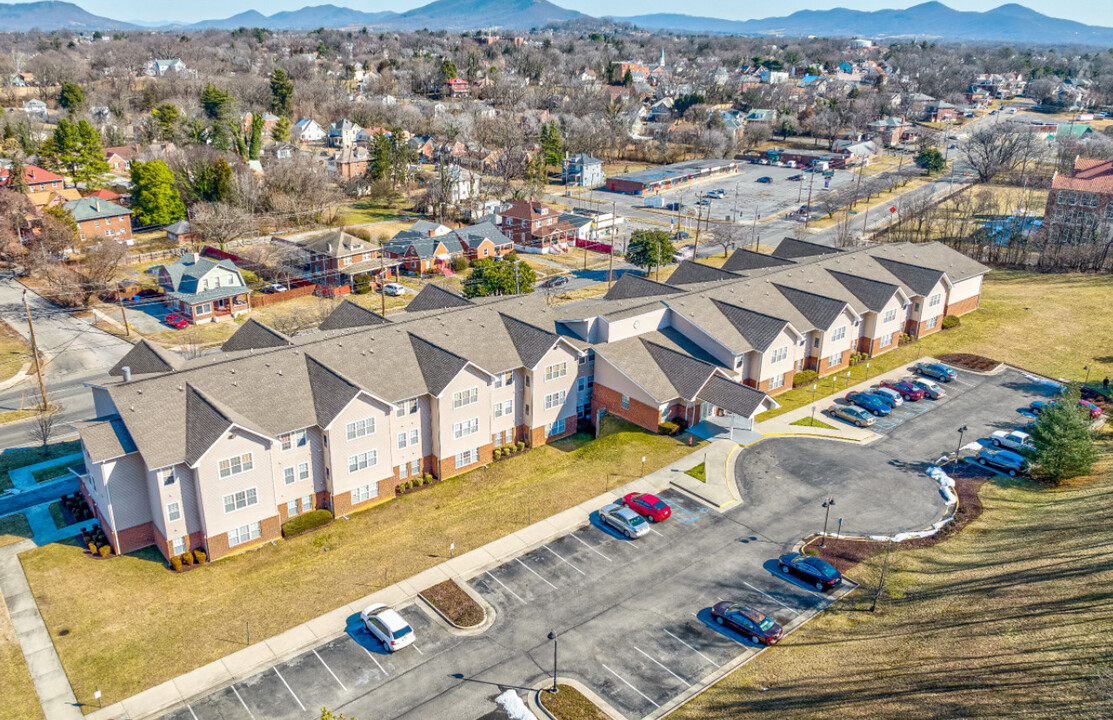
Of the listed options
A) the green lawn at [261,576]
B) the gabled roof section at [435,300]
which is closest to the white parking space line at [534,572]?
the green lawn at [261,576]

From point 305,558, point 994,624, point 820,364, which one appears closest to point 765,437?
point 820,364

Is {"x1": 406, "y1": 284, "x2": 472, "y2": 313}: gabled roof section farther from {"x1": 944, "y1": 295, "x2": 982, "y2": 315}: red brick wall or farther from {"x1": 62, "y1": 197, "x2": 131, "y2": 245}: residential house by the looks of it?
{"x1": 62, "y1": 197, "x2": 131, "y2": 245}: residential house

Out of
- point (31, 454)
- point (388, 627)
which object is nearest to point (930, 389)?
point (388, 627)

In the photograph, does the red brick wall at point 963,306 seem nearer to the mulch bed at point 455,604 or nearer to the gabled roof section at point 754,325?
the gabled roof section at point 754,325

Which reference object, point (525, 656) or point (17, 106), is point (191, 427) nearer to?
point (525, 656)

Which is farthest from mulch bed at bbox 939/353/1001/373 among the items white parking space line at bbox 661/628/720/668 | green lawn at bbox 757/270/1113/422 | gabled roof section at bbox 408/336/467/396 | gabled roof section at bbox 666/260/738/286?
gabled roof section at bbox 408/336/467/396

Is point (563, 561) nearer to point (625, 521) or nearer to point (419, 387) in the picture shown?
point (625, 521)
